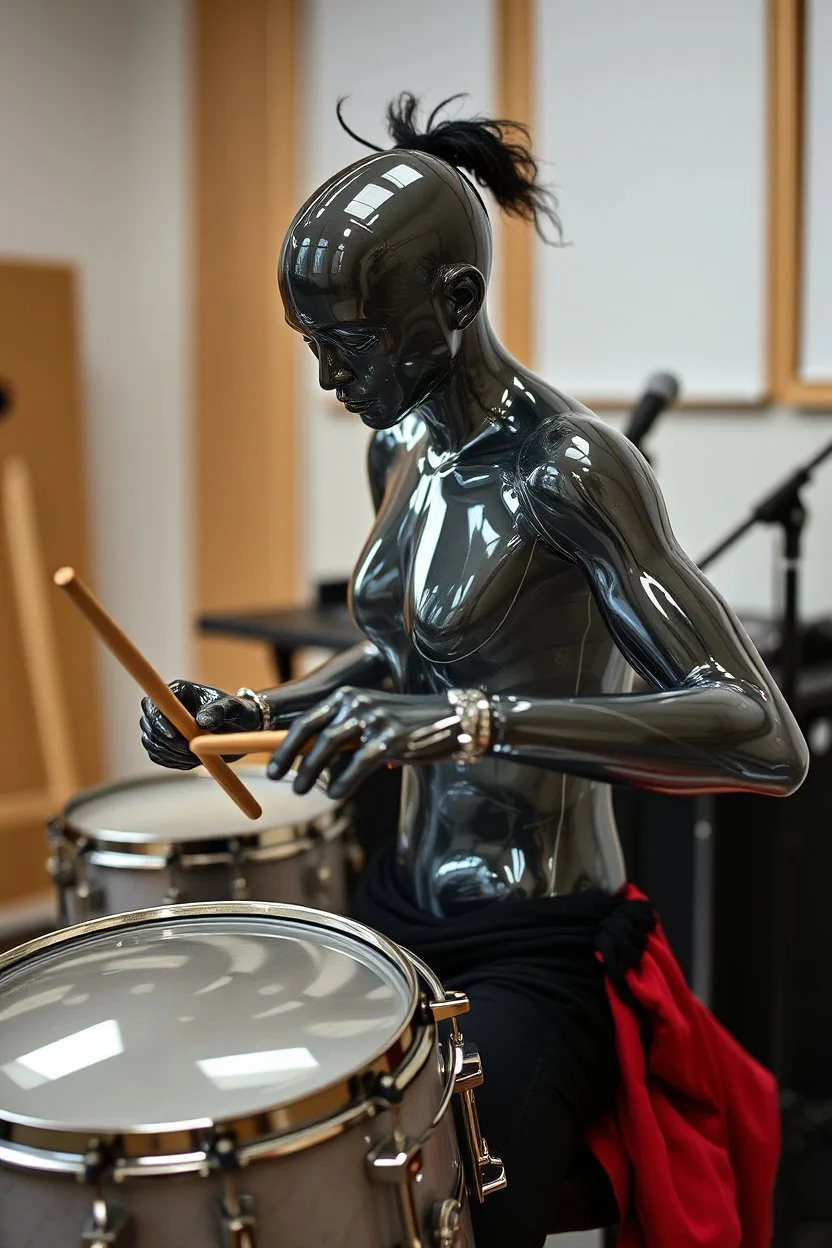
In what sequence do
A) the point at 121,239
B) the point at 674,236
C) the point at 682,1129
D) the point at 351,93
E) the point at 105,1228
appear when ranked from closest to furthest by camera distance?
the point at 105,1228 < the point at 682,1129 < the point at 674,236 < the point at 351,93 < the point at 121,239

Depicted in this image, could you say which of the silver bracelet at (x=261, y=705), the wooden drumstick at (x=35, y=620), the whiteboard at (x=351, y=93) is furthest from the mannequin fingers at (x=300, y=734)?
the wooden drumstick at (x=35, y=620)

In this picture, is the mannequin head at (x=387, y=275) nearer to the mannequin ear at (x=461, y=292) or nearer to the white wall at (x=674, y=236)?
the mannequin ear at (x=461, y=292)

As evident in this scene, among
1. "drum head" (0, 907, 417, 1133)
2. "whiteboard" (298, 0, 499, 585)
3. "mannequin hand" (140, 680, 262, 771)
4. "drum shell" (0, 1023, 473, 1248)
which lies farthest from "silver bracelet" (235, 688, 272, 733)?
"whiteboard" (298, 0, 499, 585)

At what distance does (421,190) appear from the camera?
3.14ft

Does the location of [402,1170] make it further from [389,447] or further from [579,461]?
[389,447]

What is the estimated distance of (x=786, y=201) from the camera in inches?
93.2

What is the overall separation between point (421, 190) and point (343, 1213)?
0.70 m

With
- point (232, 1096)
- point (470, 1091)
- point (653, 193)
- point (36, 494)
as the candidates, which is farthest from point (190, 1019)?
point (36, 494)

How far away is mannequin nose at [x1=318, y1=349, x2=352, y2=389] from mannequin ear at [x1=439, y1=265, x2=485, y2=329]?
0.30 feet

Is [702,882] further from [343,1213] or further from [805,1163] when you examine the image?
[343,1213]

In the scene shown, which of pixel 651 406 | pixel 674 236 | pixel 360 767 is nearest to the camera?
pixel 360 767

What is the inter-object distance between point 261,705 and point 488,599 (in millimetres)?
249

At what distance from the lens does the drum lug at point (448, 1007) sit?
0.82m

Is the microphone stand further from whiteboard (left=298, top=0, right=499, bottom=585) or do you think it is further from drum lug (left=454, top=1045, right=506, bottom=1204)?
whiteboard (left=298, top=0, right=499, bottom=585)
